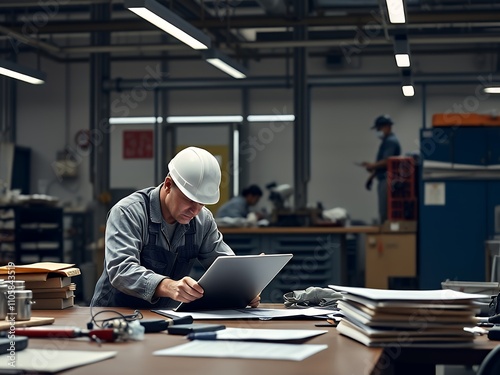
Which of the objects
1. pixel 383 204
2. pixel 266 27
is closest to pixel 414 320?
pixel 266 27

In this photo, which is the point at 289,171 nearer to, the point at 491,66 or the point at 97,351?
the point at 491,66

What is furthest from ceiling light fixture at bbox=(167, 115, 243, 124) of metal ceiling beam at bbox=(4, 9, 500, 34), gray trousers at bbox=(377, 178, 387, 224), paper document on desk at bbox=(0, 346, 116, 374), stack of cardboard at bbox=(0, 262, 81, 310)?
paper document on desk at bbox=(0, 346, 116, 374)

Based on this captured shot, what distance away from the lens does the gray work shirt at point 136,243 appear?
288 cm

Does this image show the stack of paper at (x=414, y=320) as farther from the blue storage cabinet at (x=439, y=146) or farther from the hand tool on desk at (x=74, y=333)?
the blue storage cabinet at (x=439, y=146)

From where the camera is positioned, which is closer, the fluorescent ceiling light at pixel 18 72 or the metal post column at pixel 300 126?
the fluorescent ceiling light at pixel 18 72

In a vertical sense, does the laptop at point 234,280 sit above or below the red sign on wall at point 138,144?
below

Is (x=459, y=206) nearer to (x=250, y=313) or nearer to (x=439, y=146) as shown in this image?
(x=439, y=146)

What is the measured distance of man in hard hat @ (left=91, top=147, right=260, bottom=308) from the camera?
9.68 ft

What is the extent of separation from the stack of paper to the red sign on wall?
10.2 m

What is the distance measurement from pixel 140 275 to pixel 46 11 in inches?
390

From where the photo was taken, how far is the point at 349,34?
10539 millimetres

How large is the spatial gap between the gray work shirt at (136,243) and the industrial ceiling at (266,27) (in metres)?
3.54

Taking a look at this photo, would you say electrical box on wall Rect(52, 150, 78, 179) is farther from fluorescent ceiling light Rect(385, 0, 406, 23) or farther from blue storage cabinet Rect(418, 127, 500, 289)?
fluorescent ceiling light Rect(385, 0, 406, 23)

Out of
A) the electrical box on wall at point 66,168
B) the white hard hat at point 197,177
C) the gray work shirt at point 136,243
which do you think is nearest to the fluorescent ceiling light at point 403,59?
the gray work shirt at point 136,243
